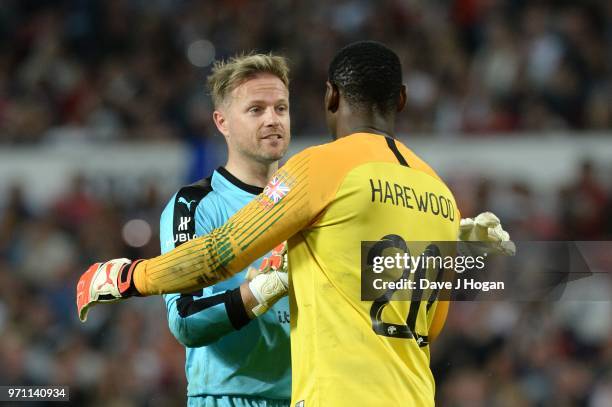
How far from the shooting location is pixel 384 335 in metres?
3.76

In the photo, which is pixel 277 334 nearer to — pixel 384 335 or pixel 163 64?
pixel 384 335

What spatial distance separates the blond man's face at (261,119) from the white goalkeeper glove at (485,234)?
1.06 meters

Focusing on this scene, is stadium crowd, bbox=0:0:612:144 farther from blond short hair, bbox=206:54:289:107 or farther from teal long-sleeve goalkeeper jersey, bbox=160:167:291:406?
teal long-sleeve goalkeeper jersey, bbox=160:167:291:406

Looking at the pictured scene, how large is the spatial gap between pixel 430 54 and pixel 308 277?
881cm

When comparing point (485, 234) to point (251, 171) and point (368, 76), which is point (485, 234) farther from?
point (251, 171)

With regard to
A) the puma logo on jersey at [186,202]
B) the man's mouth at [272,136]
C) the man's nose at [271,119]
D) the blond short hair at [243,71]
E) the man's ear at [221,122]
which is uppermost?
the blond short hair at [243,71]

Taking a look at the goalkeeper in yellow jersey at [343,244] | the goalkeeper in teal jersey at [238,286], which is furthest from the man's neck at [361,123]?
the goalkeeper in teal jersey at [238,286]

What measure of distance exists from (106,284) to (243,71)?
Result: 144 cm

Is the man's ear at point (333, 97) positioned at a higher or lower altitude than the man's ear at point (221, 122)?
lower

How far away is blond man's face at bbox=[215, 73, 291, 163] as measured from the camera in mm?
5008

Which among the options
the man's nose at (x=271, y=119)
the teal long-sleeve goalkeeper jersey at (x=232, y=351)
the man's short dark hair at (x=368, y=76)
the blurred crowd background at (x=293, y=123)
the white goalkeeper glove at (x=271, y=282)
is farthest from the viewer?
the blurred crowd background at (x=293, y=123)

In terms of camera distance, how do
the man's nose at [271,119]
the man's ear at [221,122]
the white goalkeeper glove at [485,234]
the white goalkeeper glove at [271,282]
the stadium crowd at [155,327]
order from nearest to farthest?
the white goalkeeper glove at [271,282]
the white goalkeeper glove at [485,234]
the man's nose at [271,119]
the man's ear at [221,122]
the stadium crowd at [155,327]

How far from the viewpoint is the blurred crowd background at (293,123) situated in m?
9.30

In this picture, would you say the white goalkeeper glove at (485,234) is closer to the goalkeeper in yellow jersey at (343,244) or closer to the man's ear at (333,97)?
the goalkeeper in yellow jersey at (343,244)
